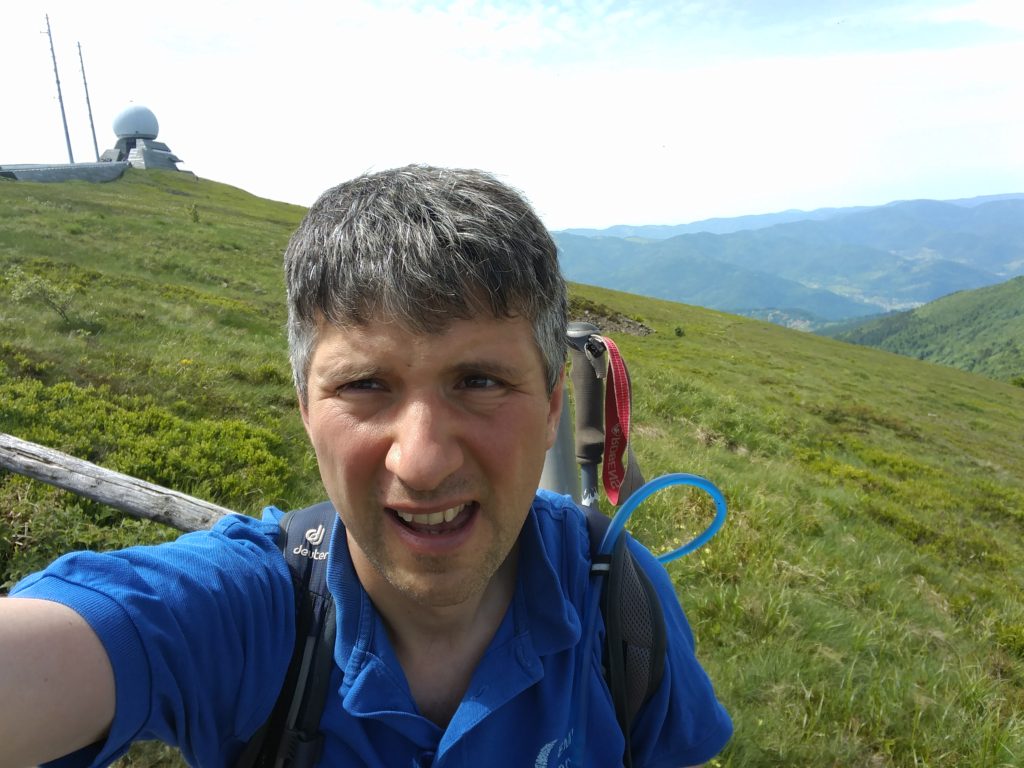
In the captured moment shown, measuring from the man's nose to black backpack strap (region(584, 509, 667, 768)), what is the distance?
2.33 feet

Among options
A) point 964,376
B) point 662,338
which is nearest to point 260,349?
point 662,338

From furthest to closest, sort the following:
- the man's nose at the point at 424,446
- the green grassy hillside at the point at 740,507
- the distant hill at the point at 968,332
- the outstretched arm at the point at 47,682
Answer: the distant hill at the point at 968,332 → the green grassy hillside at the point at 740,507 → the man's nose at the point at 424,446 → the outstretched arm at the point at 47,682

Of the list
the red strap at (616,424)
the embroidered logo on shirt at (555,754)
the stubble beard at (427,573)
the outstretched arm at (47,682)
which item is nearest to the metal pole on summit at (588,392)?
the red strap at (616,424)

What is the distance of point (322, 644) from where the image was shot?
1681 mm

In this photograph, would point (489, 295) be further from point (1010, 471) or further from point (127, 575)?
point (1010, 471)

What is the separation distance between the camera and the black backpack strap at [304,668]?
1561 mm

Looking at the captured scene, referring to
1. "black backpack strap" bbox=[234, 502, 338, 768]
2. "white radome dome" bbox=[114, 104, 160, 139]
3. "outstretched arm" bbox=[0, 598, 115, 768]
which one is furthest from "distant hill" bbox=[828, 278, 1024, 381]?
"outstretched arm" bbox=[0, 598, 115, 768]

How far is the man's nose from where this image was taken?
4.97 feet

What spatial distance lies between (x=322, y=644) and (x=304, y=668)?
72 mm

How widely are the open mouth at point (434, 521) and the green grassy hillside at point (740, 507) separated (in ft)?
7.93

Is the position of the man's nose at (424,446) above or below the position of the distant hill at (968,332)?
above

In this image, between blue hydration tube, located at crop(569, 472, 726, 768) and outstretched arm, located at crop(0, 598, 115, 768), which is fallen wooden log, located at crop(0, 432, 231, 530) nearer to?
outstretched arm, located at crop(0, 598, 115, 768)

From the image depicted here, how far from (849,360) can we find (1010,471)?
85.0 feet

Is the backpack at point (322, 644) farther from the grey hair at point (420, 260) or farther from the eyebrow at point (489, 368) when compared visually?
the eyebrow at point (489, 368)
